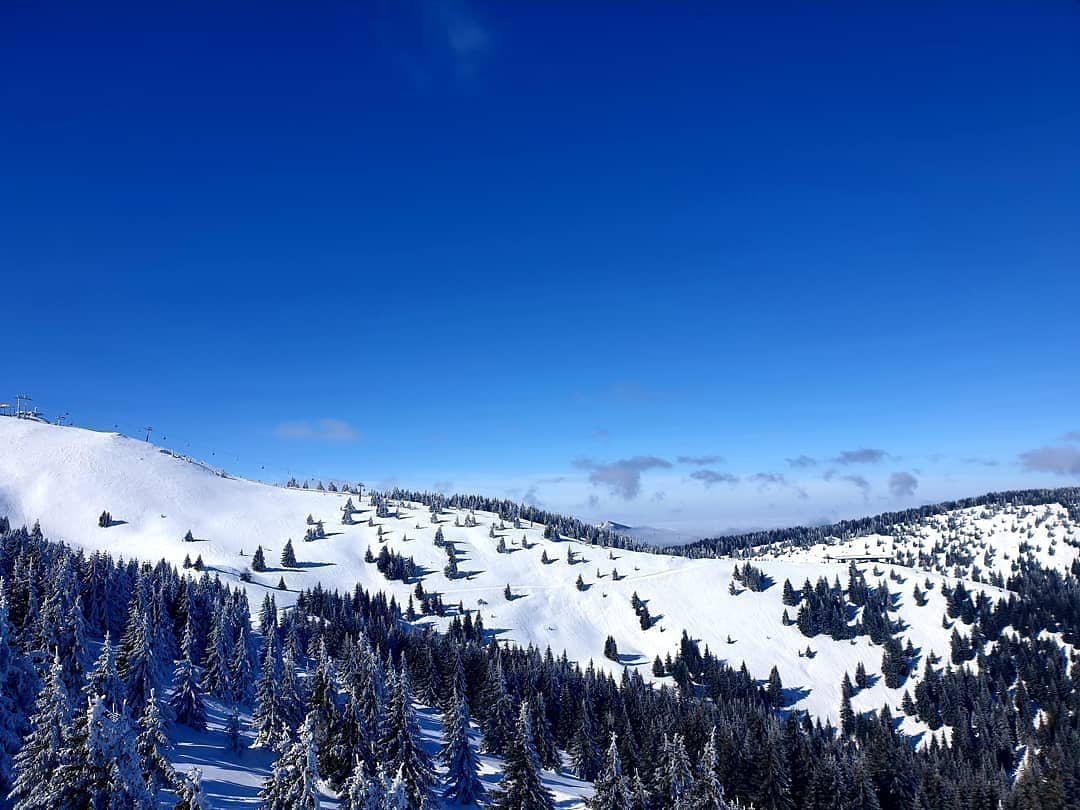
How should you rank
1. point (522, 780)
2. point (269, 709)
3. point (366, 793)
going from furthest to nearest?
point (269, 709)
point (522, 780)
point (366, 793)

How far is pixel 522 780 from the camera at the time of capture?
50.5 m

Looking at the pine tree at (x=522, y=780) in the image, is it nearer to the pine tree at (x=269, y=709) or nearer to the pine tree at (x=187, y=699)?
the pine tree at (x=269, y=709)

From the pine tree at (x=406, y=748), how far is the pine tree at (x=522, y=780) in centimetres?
621

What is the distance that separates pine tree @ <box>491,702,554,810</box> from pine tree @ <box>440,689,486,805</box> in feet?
35.5

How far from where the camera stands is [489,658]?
11175 centimetres

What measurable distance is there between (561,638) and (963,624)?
5094 inches

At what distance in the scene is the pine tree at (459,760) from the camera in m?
61.5

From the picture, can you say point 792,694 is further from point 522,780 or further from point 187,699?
point 187,699

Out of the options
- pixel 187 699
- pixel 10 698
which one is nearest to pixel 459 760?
pixel 187 699

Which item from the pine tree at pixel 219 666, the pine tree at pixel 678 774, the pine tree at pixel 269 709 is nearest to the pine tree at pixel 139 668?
the pine tree at pixel 269 709

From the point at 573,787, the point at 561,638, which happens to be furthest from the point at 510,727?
the point at 561,638

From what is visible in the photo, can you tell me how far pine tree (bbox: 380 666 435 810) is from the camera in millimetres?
48844

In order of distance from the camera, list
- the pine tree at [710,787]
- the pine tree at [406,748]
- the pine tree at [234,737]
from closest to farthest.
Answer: the pine tree at [710,787] < the pine tree at [406,748] < the pine tree at [234,737]

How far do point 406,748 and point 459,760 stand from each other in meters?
14.5
